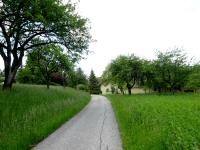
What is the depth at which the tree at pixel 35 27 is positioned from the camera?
21375mm

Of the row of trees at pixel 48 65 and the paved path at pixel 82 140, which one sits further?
the row of trees at pixel 48 65

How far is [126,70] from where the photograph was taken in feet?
234

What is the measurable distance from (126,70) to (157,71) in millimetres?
7914

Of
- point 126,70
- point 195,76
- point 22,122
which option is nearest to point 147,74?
point 126,70

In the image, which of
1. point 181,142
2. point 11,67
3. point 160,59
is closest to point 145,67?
point 160,59

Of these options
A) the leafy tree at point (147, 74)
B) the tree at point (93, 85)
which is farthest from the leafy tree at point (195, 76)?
the tree at point (93, 85)

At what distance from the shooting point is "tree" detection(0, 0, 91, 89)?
842 inches

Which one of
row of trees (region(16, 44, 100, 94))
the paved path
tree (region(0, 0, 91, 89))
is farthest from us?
row of trees (region(16, 44, 100, 94))

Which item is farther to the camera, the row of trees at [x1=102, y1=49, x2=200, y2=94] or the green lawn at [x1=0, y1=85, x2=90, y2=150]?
the row of trees at [x1=102, y1=49, x2=200, y2=94]

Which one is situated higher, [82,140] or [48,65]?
[48,65]

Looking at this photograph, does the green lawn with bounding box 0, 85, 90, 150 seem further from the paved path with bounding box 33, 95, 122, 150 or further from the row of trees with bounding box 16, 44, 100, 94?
the row of trees with bounding box 16, 44, 100, 94

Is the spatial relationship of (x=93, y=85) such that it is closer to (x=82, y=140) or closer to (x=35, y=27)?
(x=35, y=27)

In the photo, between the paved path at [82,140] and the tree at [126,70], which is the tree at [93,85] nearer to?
the tree at [126,70]

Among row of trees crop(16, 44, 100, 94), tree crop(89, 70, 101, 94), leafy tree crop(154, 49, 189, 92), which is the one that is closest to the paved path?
row of trees crop(16, 44, 100, 94)
